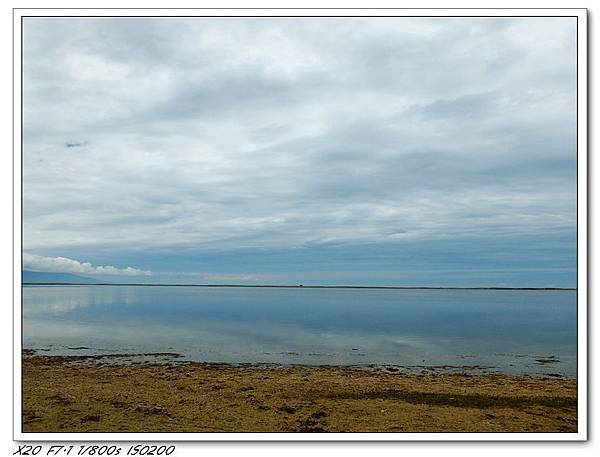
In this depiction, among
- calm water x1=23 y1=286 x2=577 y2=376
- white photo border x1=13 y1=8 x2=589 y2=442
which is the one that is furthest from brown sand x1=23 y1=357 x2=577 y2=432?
calm water x1=23 y1=286 x2=577 y2=376

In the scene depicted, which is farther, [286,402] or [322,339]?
[322,339]

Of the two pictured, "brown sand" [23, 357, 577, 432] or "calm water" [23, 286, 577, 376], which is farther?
"calm water" [23, 286, 577, 376]

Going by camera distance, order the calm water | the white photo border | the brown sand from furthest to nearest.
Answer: the calm water → the brown sand → the white photo border

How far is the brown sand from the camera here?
418cm

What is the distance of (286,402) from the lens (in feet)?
16.0

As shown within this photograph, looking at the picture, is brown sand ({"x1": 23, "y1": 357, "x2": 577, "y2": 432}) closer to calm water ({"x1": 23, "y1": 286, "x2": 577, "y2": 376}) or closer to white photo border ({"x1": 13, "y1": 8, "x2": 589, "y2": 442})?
white photo border ({"x1": 13, "y1": 8, "x2": 589, "y2": 442})

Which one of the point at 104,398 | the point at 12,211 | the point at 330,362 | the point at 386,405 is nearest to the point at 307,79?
the point at 12,211
